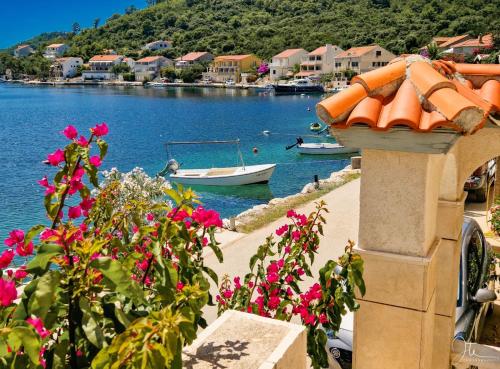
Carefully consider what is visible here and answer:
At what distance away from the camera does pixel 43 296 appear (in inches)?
57.4

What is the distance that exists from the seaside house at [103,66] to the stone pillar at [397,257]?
151 m

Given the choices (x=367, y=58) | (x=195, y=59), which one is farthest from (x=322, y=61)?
(x=195, y=59)

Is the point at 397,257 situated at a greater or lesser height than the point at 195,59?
lesser

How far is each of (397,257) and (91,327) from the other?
176 cm

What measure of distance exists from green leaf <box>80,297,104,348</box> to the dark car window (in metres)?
5.43

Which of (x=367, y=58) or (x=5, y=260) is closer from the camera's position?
(x=5, y=260)

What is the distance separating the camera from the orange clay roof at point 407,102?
2297mm

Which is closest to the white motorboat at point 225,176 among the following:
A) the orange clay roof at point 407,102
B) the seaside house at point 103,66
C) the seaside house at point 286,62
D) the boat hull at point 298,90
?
the orange clay roof at point 407,102

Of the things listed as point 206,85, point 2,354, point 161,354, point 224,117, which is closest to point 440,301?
point 161,354

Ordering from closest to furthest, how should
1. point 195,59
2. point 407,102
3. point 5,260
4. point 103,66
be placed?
1. point 5,260
2. point 407,102
3. point 195,59
4. point 103,66

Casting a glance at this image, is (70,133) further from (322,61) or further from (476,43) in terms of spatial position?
(322,61)

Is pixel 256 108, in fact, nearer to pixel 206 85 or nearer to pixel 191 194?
pixel 206 85

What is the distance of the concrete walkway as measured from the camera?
11391mm

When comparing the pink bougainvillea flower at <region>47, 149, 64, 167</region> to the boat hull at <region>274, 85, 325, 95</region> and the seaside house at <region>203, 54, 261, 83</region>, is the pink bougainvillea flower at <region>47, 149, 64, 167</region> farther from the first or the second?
the seaside house at <region>203, 54, 261, 83</region>
